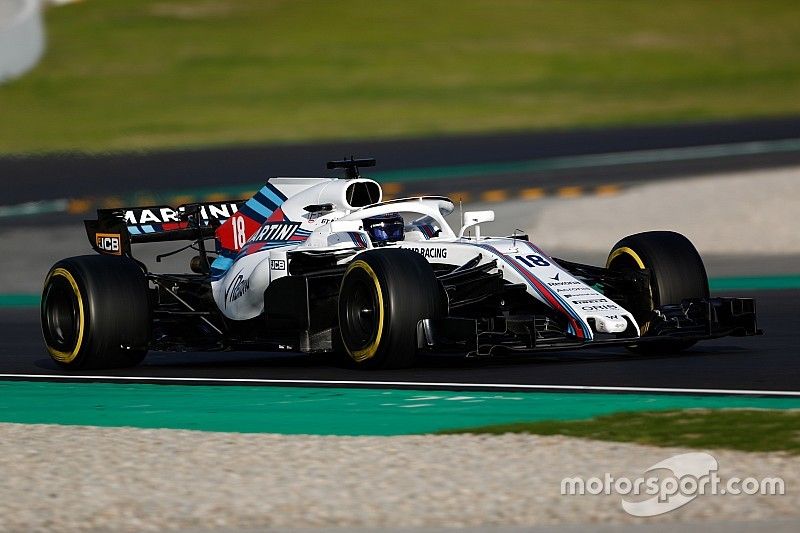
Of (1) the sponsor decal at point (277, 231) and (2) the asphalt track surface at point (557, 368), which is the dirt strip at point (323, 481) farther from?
(1) the sponsor decal at point (277, 231)

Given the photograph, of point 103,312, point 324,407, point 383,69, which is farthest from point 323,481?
Answer: point 383,69

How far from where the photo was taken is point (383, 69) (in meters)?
47.4

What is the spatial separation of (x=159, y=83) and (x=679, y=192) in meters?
22.4

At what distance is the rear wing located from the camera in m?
14.4

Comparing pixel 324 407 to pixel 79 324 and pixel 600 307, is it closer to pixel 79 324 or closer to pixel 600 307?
pixel 600 307

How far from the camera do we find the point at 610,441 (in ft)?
29.2

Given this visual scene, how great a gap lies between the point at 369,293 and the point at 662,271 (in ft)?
7.07

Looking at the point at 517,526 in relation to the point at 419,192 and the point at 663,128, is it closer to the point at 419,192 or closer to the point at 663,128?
the point at 419,192

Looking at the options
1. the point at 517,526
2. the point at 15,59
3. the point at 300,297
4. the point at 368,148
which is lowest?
the point at 517,526

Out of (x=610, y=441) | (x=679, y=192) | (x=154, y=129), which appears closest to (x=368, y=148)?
(x=154, y=129)

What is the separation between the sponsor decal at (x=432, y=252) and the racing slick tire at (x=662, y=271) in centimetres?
128

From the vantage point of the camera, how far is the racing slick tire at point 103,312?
507 inches

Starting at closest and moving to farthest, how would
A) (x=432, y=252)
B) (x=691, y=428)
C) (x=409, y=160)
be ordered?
1. (x=691, y=428)
2. (x=432, y=252)
3. (x=409, y=160)

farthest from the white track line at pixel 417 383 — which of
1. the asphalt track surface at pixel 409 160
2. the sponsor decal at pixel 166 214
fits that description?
the asphalt track surface at pixel 409 160
